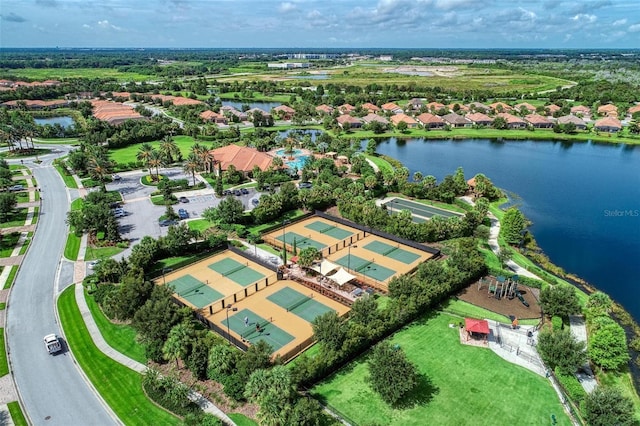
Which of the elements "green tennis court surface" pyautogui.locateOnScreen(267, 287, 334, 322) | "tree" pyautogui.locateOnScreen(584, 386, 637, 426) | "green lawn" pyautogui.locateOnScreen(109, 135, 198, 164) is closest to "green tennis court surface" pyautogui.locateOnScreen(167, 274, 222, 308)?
"green tennis court surface" pyautogui.locateOnScreen(267, 287, 334, 322)

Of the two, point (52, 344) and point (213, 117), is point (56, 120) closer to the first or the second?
point (213, 117)

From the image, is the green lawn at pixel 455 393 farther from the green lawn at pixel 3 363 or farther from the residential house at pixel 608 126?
the residential house at pixel 608 126

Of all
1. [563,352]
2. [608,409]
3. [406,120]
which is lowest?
[563,352]

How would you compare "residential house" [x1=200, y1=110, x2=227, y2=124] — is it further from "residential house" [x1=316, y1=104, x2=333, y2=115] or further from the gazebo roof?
the gazebo roof

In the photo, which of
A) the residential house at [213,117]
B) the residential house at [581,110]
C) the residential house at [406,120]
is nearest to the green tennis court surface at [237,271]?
the residential house at [213,117]

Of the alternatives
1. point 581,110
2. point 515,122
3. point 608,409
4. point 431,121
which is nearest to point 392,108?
point 431,121
